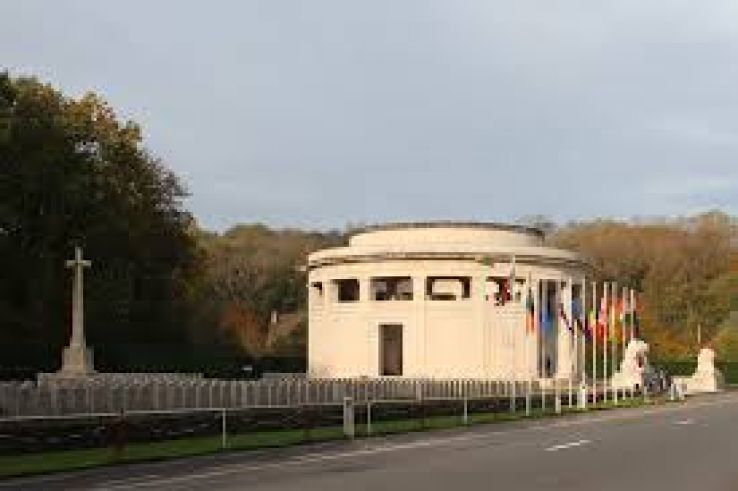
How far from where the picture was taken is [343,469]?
963 inches

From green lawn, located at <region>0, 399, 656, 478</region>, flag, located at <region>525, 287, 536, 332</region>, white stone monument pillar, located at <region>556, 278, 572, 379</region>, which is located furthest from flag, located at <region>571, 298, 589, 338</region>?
green lawn, located at <region>0, 399, 656, 478</region>

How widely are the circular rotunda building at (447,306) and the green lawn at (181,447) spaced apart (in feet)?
157

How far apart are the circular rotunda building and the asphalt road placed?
53652 mm

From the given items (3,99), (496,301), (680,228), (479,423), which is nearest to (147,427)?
(479,423)

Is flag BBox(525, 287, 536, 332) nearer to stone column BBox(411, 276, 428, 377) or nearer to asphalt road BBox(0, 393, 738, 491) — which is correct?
stone column BBox(411, 276, 428, 377)

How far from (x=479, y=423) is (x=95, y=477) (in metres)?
24.1

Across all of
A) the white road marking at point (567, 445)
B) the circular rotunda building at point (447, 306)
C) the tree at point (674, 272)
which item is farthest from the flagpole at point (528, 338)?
the tree at point (674, 272)

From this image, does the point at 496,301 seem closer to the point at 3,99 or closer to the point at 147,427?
the point at 3,99

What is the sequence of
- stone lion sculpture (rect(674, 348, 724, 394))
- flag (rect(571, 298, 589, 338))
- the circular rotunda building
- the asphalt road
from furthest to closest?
stone lion sculpture (rect(674, 348, 724, 394)), the circular rotunda building, flag (rect(571, 298, 589, 338)), the asphalt road

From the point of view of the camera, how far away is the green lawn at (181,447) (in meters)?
24.6

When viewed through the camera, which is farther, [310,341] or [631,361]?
[310,341]

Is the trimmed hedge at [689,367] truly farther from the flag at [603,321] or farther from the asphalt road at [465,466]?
the asphalt road at [465,466]

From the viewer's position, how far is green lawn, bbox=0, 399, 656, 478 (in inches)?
970

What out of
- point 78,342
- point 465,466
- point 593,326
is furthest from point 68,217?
point 465,466
